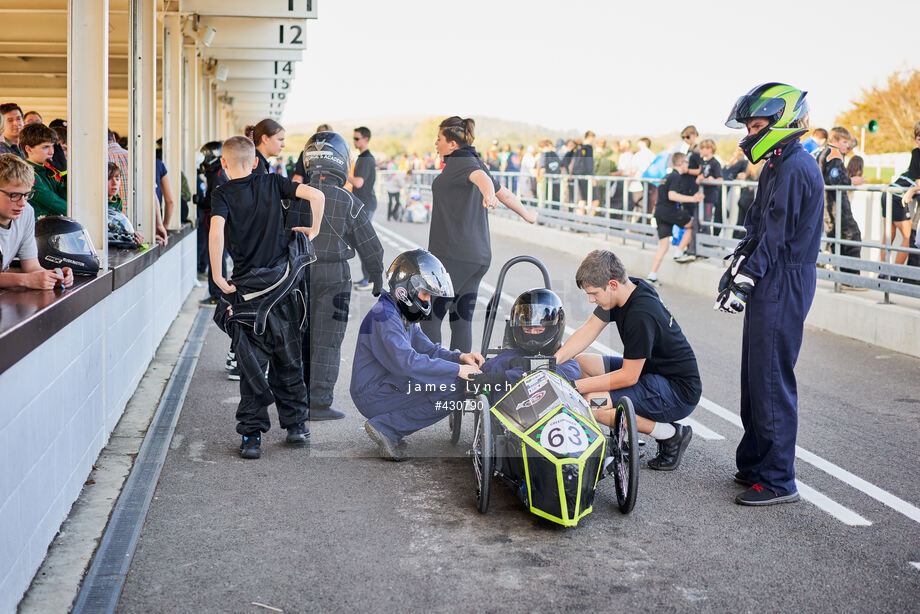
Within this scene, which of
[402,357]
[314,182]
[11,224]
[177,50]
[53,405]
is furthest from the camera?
[177,50]

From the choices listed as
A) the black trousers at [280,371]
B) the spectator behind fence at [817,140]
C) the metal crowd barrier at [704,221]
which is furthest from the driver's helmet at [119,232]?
the spectator behind fence at [817,140]

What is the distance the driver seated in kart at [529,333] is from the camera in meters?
5.77

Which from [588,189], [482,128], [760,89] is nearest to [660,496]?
[760,89]

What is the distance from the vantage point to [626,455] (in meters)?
5.36

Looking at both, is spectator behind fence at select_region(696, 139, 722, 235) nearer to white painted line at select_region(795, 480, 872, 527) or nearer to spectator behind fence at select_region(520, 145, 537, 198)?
white painted line at select_region(795, 480, 872, 527)

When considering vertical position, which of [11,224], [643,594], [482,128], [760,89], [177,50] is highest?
[482,128]

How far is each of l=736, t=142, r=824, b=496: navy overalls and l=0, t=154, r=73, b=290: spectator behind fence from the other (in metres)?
3.62

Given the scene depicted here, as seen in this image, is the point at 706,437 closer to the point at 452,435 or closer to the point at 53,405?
the point at 452,435

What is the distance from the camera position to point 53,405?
4891 millimetres

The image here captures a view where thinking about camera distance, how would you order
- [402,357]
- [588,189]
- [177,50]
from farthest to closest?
[588,189] → [177,50] → [402,357]

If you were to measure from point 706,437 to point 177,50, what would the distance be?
30.7 feet

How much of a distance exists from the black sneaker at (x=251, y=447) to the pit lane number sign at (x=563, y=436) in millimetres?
2163

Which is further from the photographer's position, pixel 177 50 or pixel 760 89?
pixel 177 50

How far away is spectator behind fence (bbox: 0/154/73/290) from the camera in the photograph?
5.32 m
